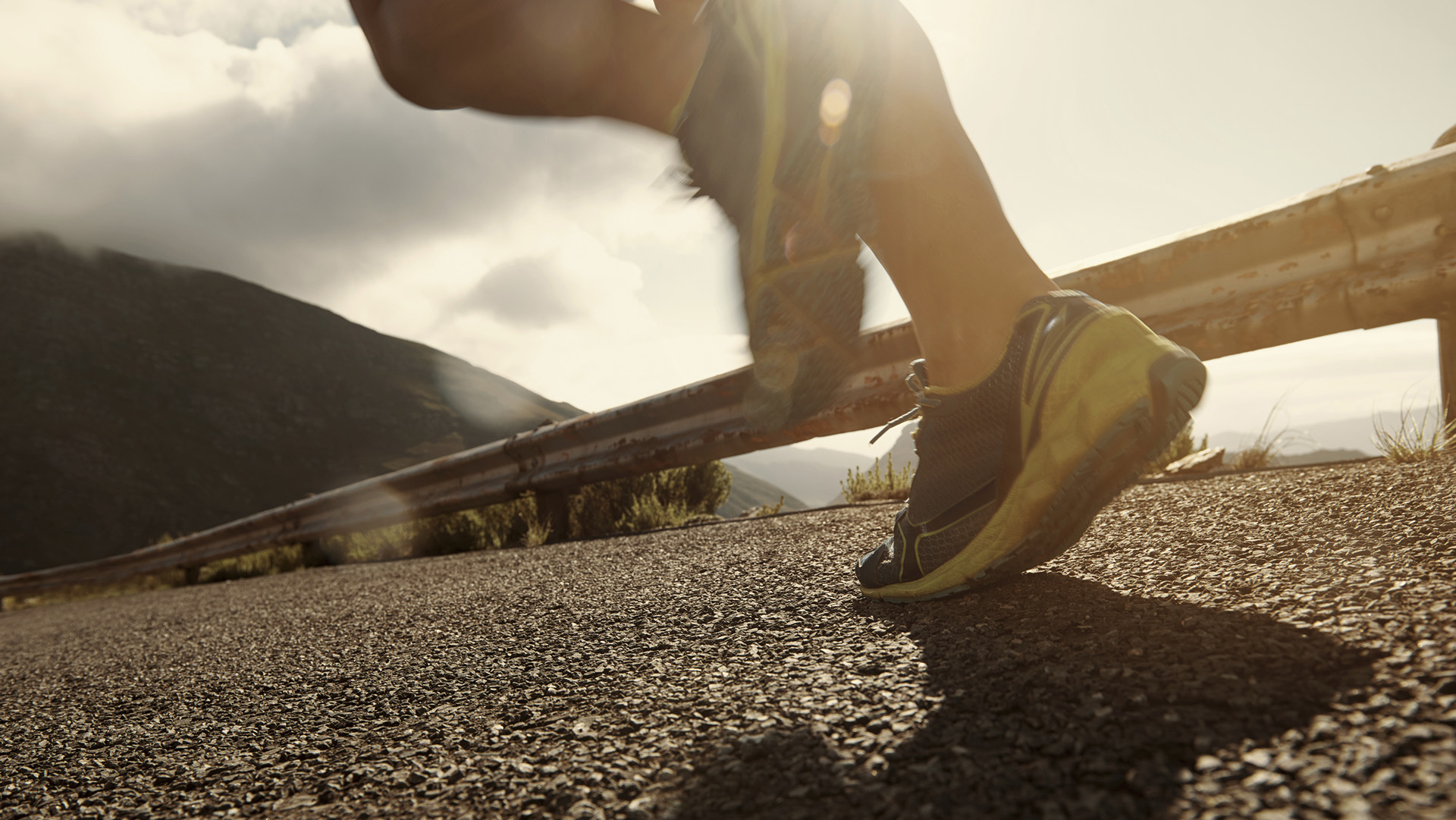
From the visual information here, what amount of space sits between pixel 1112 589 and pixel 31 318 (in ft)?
239

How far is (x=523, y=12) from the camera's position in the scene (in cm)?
131

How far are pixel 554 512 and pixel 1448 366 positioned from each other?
12.6 ft

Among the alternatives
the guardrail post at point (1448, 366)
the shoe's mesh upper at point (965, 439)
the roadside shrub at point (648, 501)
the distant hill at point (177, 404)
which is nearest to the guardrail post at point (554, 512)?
the roadside shrub at point (648, 501)

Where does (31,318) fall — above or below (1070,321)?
above

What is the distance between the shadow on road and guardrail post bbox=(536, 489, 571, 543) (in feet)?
11.1

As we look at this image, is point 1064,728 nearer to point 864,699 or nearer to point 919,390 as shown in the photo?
point 864,699

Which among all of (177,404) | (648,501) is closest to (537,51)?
(648,501)

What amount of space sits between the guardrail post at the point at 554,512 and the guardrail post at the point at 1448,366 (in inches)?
147

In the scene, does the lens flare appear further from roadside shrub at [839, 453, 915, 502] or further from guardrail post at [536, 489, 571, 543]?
guardrail post at [536, 489, 571, 543]

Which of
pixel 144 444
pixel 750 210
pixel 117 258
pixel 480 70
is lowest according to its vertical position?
pixel 750 210

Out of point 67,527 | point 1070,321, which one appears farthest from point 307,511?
point 67,527

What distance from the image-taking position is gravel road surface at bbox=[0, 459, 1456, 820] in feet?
1.67

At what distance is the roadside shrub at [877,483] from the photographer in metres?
3.57

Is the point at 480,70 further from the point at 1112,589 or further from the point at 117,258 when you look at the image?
the point at 117,258
